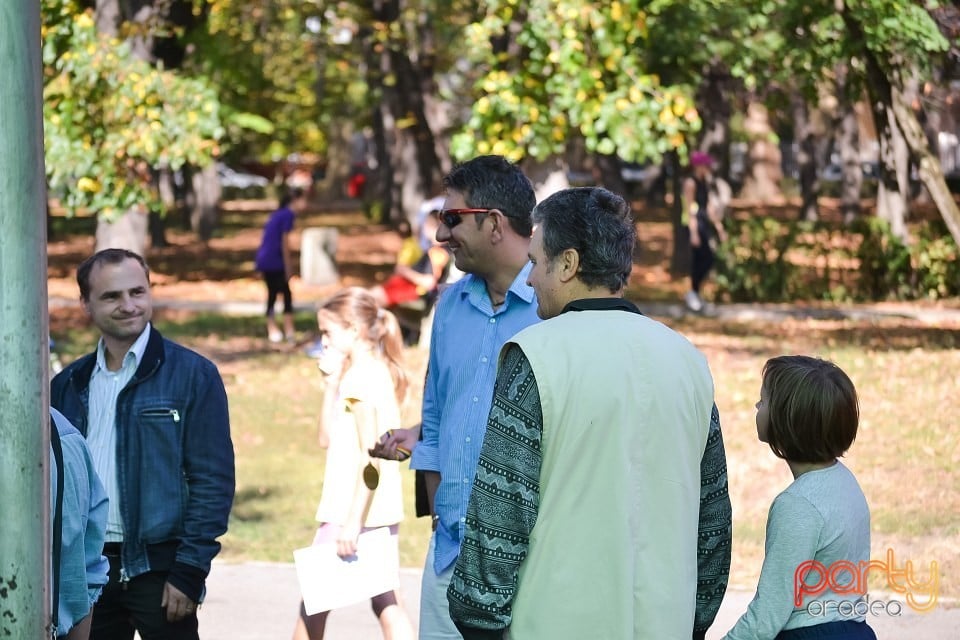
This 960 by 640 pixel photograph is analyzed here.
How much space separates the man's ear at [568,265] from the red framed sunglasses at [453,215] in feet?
3.61

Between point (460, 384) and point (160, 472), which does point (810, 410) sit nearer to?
point (460, 384)

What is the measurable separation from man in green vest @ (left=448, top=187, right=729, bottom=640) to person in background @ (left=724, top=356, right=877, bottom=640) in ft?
2.00

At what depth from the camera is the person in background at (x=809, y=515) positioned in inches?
143

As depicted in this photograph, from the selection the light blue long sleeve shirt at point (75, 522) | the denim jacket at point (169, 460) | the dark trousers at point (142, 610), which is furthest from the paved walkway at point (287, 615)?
the light blue long sleeve shirt at point (75, 522)

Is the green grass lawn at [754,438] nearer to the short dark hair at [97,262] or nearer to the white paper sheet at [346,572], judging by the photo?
the white paper sheet at [346,572]

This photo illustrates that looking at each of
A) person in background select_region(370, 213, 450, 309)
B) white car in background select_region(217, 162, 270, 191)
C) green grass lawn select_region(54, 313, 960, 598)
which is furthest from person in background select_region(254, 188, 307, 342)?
white car in background select_region(217, 162, 270, 191)

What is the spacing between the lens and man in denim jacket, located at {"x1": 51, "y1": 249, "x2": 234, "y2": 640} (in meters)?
4.45

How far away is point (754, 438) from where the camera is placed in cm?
1050

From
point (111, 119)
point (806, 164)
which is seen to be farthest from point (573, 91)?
point (806, 164)

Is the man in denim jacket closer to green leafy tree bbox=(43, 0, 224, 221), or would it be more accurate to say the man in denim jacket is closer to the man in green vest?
the man in green vest

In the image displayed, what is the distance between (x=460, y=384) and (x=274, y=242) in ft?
42.5

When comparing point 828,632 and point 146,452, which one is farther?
point 146,452

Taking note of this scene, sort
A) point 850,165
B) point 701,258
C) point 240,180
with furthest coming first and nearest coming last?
point 240,180 < point 850,165 < point 701,258

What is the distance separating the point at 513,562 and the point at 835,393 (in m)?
1.17
